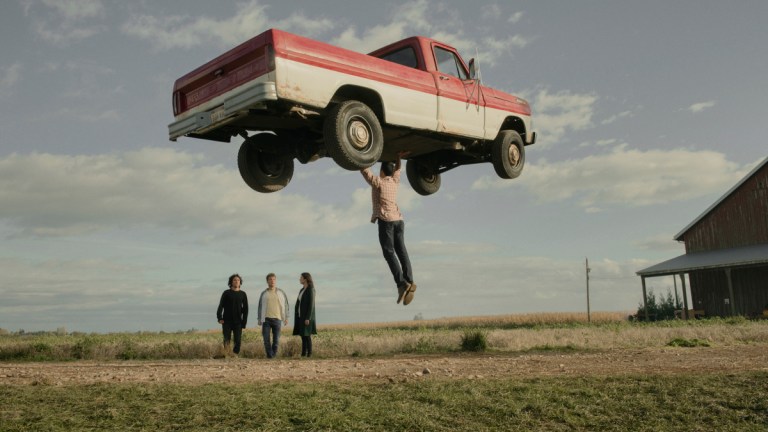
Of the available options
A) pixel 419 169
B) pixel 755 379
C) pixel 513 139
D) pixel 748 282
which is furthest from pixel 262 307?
pixel 748 282

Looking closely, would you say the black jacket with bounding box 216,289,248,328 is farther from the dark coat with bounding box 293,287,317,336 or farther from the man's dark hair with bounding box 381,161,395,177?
the man's dark hair with bounding box 381,161,395,177

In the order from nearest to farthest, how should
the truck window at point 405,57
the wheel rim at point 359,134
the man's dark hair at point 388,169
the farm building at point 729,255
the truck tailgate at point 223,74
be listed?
the truck tailgate at point 223,74 < the wheel rim at point 359,134 < the man's dark hair at point 388,169 < the truck window at point 405,57 < the farm building at point 729,255

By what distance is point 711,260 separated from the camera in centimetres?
3422

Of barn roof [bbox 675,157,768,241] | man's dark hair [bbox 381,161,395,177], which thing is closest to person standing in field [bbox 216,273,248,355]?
man's dark hair [bbox 381,161,395,177]

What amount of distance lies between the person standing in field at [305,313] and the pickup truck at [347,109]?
614cm

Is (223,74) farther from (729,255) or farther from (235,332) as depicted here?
(729,255)

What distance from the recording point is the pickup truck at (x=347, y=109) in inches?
254

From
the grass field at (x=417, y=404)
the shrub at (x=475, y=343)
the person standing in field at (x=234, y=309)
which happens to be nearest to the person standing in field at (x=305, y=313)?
the person standing in field at (x=234, y=309)

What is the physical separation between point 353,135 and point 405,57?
2.01 m

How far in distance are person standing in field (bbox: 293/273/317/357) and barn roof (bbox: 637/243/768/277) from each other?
25.3 m

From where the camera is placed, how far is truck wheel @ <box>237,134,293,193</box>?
785 cm

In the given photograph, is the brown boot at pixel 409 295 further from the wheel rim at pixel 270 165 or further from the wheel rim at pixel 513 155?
the wheel rim at pixel 513 155

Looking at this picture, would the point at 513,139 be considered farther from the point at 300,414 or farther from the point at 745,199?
the point at 745,199

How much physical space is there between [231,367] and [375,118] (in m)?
6.44
